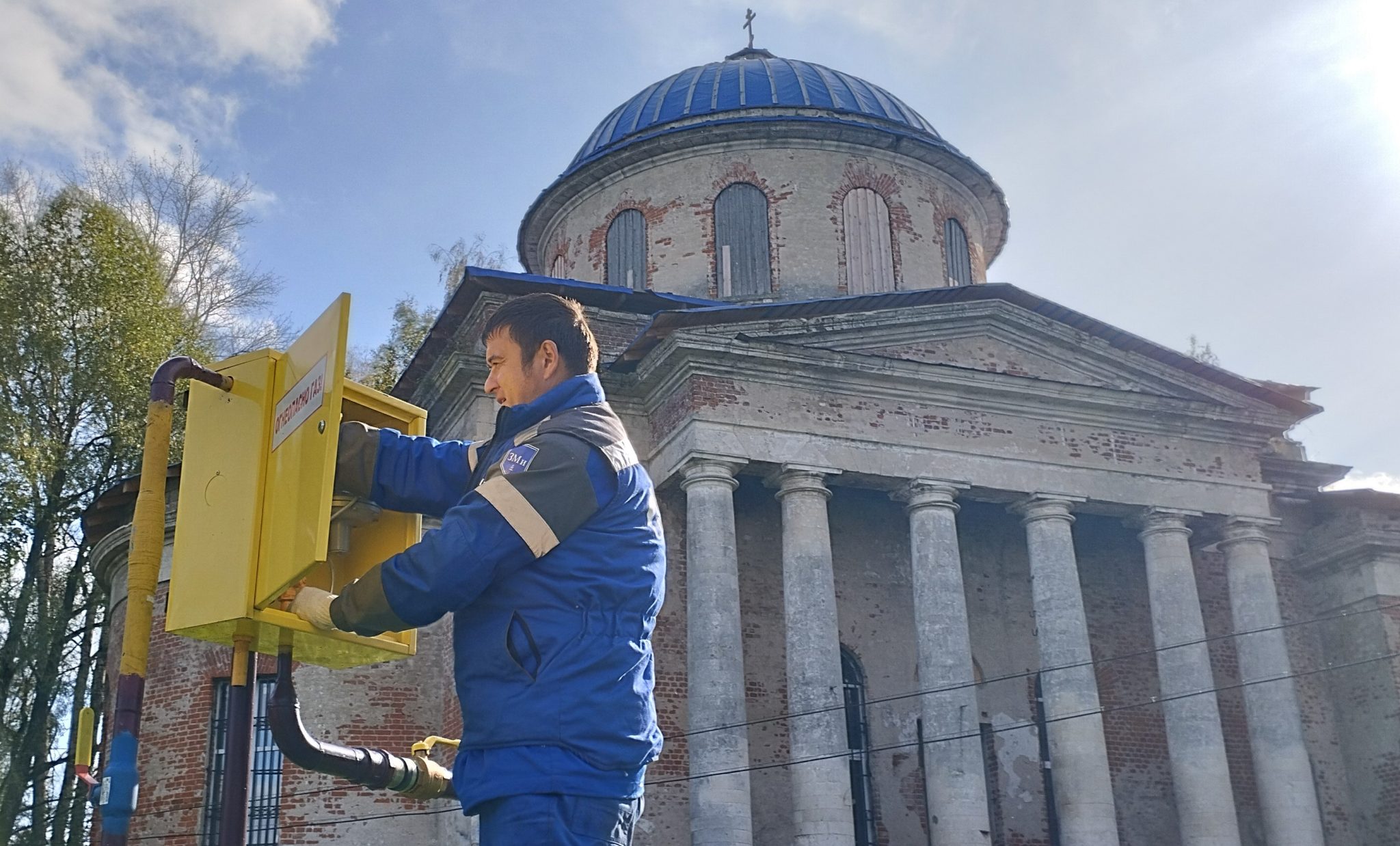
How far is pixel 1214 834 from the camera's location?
1511 cm

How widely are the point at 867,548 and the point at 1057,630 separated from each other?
279 cm

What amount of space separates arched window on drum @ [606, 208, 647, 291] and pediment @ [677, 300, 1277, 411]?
4997mm

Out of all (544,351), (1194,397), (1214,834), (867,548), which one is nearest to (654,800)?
(867,548)

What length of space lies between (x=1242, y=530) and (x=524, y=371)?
51.7 ft

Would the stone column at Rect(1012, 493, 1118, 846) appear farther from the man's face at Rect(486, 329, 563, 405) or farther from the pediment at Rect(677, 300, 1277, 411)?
the man's face at Rect(486, 329, 563, 405)

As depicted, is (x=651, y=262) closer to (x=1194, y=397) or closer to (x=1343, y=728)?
(x=1194, y=397)

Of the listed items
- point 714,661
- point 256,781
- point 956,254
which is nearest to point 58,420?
point 256,781

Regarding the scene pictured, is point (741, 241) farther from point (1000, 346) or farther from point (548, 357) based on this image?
point (548, 357)

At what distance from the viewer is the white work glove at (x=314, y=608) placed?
9.25 ft

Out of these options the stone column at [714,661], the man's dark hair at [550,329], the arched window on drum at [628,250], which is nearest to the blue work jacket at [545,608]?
the man's dark hair at [550,329]

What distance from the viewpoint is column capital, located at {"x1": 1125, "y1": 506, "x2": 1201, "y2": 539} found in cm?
1669

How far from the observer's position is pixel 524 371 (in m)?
3.15

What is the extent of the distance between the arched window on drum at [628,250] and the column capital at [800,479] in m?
6.00

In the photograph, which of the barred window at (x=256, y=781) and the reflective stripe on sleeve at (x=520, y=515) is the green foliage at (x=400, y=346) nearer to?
the barred window at (x=256, y=781)
